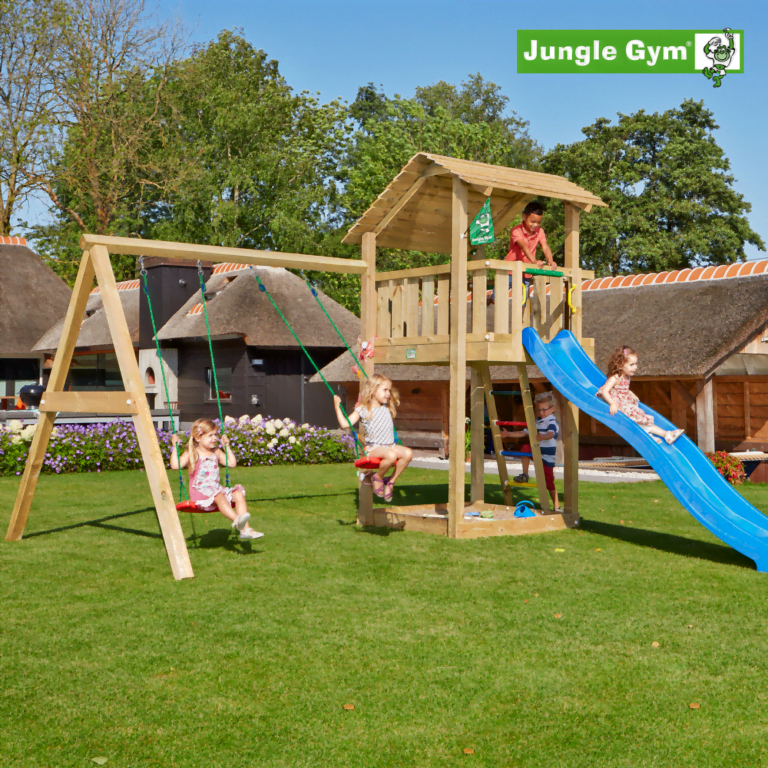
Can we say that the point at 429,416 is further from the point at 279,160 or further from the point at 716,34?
the point at 279,160

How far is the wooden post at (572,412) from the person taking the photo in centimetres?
1005

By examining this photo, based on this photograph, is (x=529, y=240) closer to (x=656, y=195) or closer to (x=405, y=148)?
(x=405, y=148)

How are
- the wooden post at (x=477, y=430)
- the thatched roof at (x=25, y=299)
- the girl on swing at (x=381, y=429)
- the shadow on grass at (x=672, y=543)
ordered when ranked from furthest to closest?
the thatched roof at (x=25, y=299)
the wooden post at (x=477, y=430)
the girl on swing at (x=381, y=429)
the shadow on grass at (x=672, y=543)

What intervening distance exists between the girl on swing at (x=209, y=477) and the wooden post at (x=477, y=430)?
3301 millimetres

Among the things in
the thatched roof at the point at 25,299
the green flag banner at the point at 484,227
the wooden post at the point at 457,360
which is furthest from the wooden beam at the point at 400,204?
the thatched roof at the point at 25,299

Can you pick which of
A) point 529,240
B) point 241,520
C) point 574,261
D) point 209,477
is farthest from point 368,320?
point 241,520

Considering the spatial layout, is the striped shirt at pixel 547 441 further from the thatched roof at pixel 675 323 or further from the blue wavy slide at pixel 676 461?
the thatched roof at pixel 675 323

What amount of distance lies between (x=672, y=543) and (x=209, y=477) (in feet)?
15.9

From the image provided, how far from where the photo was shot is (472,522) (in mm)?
9438

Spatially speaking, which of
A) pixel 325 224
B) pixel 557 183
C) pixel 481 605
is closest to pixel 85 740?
pixel 481 605

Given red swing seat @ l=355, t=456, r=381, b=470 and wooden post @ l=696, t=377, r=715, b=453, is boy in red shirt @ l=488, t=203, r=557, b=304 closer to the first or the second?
red swing seat @ l=355, t=456, r=381, b=470

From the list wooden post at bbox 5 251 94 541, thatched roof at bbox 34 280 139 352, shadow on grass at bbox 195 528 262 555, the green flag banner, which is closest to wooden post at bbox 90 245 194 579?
wooden post at bbox 5 251 94 541

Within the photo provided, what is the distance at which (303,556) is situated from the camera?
833 cm

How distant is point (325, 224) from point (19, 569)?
3818 centimetres
